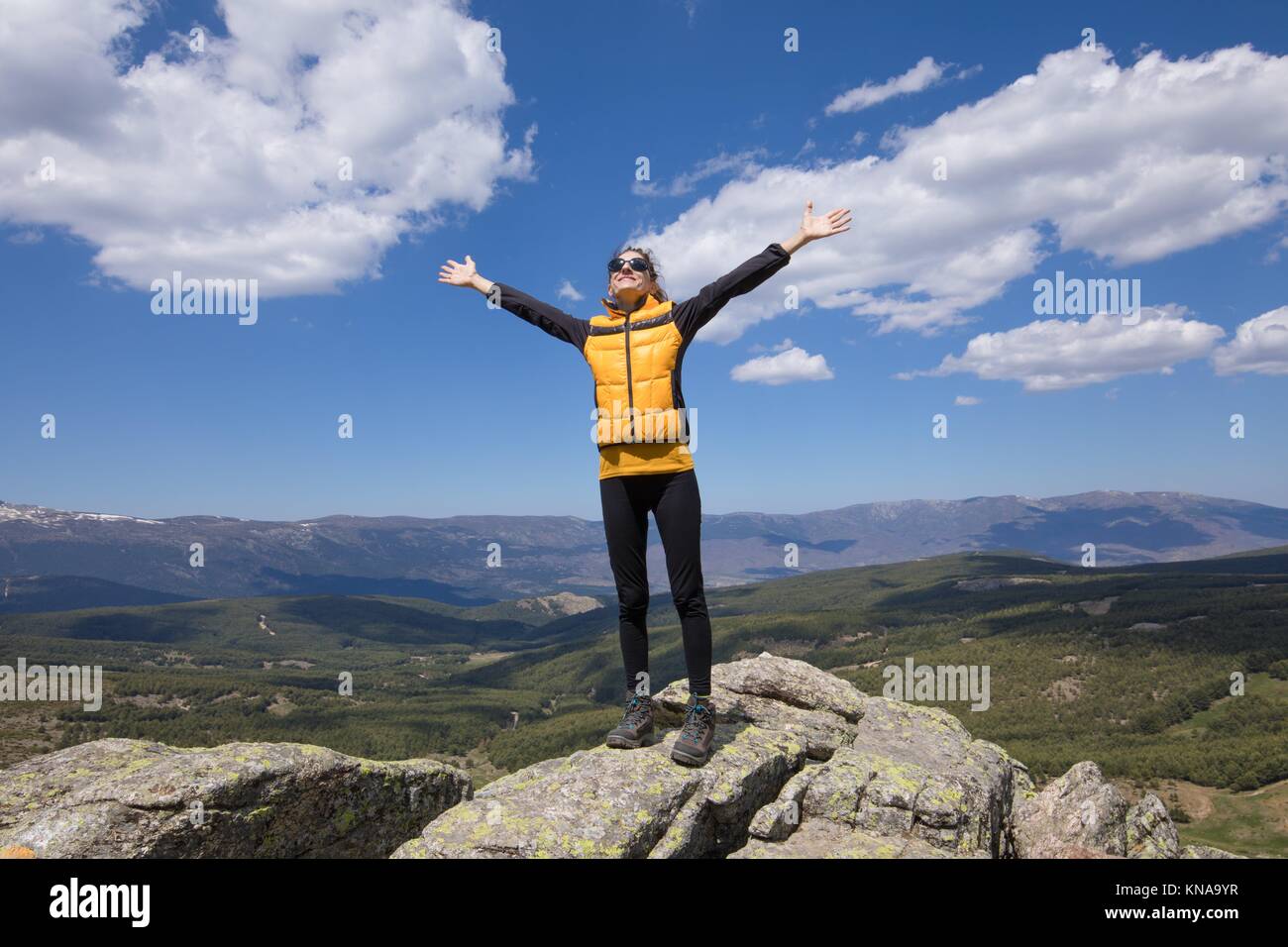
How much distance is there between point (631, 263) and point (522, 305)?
1731mm

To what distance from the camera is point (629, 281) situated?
8148 millimetres

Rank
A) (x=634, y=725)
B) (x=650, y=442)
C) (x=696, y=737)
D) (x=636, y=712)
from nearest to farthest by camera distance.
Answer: (x=650, y=442)
(x=696, y=737)
(x=634, y=725)
(x=636, y=712)

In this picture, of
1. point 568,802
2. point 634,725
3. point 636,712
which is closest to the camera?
point 568,802

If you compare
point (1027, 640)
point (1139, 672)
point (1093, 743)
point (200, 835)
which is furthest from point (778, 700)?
point (1027, 640)

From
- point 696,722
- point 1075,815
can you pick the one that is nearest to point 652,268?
point 696,722

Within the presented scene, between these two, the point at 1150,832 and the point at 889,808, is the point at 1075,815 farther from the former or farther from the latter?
the point at 889,808

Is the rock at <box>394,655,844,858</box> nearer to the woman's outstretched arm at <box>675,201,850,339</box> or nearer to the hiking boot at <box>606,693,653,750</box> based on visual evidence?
the hiking boot at <box>606,693,653,750</box>

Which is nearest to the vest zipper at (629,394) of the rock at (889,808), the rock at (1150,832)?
the rock at (889,808)

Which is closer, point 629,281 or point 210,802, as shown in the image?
point 210,802

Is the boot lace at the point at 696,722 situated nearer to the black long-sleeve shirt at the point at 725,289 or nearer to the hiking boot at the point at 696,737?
the hiking boot at the point at 696,737

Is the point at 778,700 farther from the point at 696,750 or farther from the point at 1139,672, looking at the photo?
the point at 1139,672

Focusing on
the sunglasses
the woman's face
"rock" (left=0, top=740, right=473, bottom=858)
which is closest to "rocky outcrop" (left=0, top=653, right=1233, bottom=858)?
"rock" (left=0, top=740, right=473, bottom=858)
